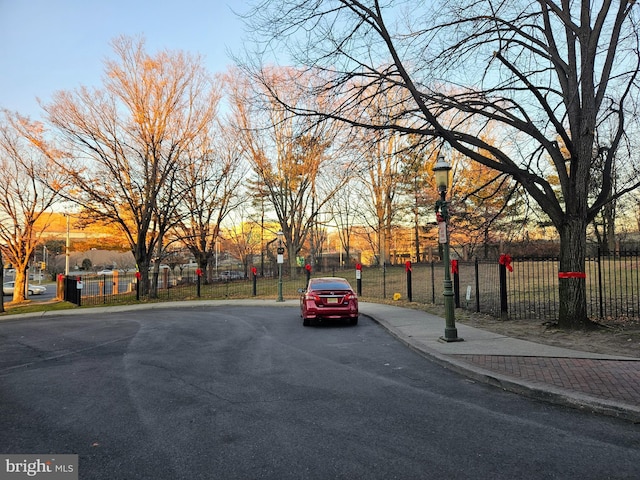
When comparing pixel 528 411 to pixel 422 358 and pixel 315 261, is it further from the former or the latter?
pixel 315 261

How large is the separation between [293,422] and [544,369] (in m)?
4.12

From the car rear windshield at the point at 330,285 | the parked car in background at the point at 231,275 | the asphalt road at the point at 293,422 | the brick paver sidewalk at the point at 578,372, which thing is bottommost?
the asphalt road at the point at 293,422

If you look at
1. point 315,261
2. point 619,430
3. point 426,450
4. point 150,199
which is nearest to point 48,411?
point 426,450

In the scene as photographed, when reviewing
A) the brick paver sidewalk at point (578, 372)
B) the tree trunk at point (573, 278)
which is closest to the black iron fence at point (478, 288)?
the tree trunk at point (573, 278)

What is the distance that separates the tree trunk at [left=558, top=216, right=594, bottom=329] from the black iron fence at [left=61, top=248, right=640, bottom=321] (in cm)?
113

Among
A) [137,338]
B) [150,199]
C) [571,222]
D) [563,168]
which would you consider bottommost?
[137,338]

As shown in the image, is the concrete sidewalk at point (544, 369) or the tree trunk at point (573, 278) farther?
the tree trunk at point (573, 278)

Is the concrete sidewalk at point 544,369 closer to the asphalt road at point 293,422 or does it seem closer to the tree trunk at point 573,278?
the asphalt road at point 293,422

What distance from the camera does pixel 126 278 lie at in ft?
138

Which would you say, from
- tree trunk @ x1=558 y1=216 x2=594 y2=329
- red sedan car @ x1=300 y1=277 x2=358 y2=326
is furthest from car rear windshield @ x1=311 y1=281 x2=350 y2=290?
tree trunk @ x1=558 y1=216 x2=594 y2=329

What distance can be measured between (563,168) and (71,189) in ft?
80.8

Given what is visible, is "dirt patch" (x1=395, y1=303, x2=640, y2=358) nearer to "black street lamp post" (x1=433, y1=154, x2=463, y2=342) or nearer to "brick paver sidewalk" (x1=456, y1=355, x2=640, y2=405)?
"brick paver sidewalk" (x1=456, y1=355, x2=640, y2=405)

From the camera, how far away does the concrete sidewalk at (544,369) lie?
5097 mm

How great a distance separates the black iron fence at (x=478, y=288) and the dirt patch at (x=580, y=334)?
0.83m
